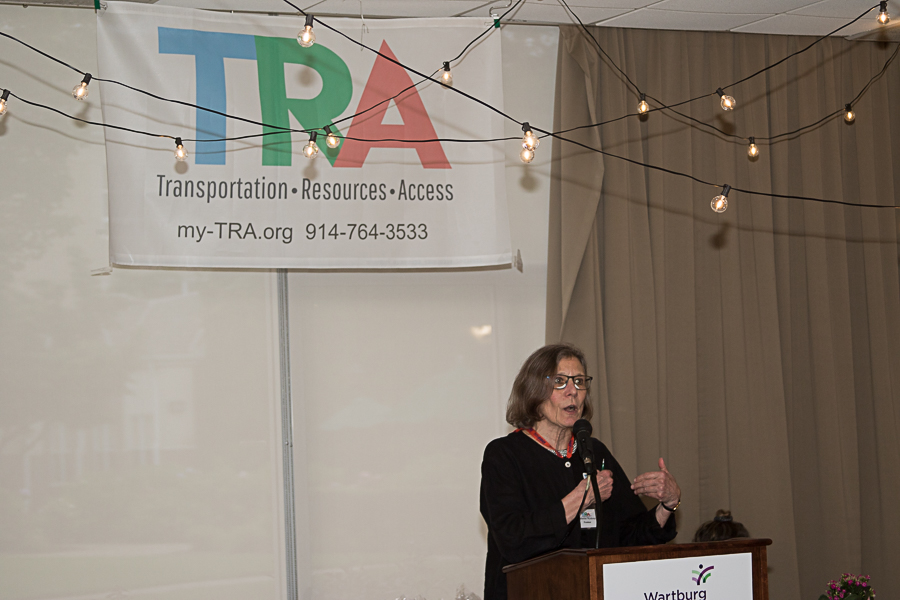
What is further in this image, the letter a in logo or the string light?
the string light

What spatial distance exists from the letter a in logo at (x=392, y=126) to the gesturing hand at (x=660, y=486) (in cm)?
150

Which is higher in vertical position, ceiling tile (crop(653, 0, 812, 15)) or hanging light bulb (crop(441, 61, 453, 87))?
ceiling tile (crop(653, 0, 812, 15))

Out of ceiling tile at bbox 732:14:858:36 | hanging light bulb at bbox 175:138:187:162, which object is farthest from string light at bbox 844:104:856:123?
hanging light bulb at bbox 175:138:187:162

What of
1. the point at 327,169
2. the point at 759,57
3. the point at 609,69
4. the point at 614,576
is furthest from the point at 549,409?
the point at 759,57

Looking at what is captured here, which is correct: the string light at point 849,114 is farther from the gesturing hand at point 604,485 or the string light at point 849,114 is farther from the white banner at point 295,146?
the gesturing hand at point 604,485

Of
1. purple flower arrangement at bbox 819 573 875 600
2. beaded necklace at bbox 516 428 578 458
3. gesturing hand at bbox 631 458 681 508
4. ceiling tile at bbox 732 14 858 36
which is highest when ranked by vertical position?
ceiling tile at bbox 732 14 858 36

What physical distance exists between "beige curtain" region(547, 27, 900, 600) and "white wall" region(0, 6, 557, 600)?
38cm

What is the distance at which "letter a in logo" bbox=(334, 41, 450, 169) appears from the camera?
10.9 feet

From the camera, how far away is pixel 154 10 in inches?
121

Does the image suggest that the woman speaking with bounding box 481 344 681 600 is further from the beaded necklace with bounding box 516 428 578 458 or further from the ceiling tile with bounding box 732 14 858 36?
the ceiling tile with bounding box 732 14 858 36

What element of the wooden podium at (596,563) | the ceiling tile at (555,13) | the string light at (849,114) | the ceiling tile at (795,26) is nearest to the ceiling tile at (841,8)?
the ceiling tile at (795,26)

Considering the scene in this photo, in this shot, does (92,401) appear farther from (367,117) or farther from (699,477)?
(699,477)

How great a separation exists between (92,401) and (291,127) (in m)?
1.36

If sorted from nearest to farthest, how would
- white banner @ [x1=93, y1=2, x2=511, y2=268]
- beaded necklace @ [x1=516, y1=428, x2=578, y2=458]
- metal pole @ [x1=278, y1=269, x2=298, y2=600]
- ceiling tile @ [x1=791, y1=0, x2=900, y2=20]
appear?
beaded necklace @ [x1=516, y1=428, x2=578, y2=458], white banner @ [x1=93, y1=2, x2=511, y2=268], metal pole @ [x1=278, y1=269, x2=298, y2=600], ceiling tile @ [x1=791, y1=0, x2=900, y2=20]
